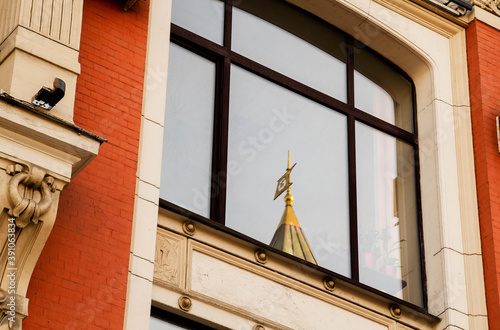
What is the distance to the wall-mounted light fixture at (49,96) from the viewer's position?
30.5 feet

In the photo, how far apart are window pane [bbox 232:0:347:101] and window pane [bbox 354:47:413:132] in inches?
11.2

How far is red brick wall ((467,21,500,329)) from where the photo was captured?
41.1ft

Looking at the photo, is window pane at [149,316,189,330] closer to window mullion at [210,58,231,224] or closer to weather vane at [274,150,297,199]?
window mullion at [210,58,231,224]

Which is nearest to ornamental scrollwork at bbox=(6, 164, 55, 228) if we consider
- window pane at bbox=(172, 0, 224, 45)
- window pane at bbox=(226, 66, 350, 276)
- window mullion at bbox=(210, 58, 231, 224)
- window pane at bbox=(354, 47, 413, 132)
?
window mullion at bbox=(210, 58, 231, 224)

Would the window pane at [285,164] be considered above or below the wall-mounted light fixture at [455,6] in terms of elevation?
below

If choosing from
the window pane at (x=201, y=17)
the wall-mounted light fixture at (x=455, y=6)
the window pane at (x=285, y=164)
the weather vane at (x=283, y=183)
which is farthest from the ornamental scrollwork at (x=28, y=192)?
the wall-mounted light fixture at (x=455, y=6)

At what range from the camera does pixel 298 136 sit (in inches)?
515

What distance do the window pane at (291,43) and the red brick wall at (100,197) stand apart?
1912 mm

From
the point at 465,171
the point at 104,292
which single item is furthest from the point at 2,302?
Result: the point at 465,171

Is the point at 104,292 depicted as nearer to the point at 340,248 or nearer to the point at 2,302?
the point at 2,302

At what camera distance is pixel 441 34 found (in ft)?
47.5

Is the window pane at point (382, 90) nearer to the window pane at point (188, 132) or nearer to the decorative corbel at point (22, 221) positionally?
the window pane at point (188, 132)

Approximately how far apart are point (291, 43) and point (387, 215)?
8.05ft

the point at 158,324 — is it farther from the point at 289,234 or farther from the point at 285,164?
the point at 285,164
